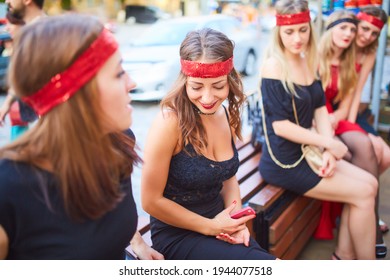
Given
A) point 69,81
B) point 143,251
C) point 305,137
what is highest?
point 69,81

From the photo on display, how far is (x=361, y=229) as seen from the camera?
2510 mm

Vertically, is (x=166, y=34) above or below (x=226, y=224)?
below

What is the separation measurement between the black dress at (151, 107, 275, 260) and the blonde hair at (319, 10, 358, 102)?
1589 mm

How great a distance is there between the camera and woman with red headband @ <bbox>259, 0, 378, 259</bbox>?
252 centimetres

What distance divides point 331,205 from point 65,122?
244 centimetres

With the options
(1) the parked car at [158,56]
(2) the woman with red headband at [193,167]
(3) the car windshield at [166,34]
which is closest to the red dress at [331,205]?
(2) the woman with red headband at [193,167]

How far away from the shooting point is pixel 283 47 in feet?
8.71

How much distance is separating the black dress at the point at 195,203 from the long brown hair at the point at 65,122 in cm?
62

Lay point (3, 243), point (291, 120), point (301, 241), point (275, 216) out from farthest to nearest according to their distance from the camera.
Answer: point (301, 241) < point (291, 120) < point (275, 216) < point (3, 243)

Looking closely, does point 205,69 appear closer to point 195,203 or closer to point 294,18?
point 195,203

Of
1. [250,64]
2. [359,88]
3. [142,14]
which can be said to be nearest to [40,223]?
[359,88]

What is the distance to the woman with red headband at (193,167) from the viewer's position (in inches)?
68.2

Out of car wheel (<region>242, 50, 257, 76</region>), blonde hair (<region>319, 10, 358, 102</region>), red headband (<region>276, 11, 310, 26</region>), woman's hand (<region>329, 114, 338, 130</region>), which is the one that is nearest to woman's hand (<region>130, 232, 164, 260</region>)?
red headband (<region>276, 11, 310, 26</region>)
